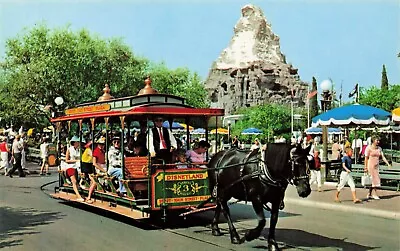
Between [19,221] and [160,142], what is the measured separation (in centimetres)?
348

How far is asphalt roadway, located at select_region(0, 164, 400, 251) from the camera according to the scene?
29.0ft

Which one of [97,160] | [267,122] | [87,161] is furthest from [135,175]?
[267,122]

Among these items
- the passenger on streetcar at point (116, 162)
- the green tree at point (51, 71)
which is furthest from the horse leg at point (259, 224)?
the green tree at point (51, 71)

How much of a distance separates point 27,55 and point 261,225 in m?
33.1

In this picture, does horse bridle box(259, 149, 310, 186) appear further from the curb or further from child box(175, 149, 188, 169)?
the curb

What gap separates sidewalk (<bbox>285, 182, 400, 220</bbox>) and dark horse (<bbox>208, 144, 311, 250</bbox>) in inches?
171

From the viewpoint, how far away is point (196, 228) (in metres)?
10.5

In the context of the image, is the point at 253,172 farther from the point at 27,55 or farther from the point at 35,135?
the point at 35,135

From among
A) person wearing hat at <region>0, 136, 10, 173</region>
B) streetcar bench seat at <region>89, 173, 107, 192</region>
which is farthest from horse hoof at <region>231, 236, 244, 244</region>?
person wearing hat at <region>0, 136, 10, 173</region>

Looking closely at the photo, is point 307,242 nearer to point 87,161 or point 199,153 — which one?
point 199,153

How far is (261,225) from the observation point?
8.09 metres

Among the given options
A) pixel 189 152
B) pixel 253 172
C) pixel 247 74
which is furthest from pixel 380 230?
pixel 247 74

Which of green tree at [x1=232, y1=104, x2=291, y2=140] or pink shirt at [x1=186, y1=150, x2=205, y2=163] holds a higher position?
green tree at [x1=232, y1=104, x2=291, y2=140]

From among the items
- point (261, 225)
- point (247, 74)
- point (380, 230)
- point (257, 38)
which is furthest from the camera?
point (257, 38)
